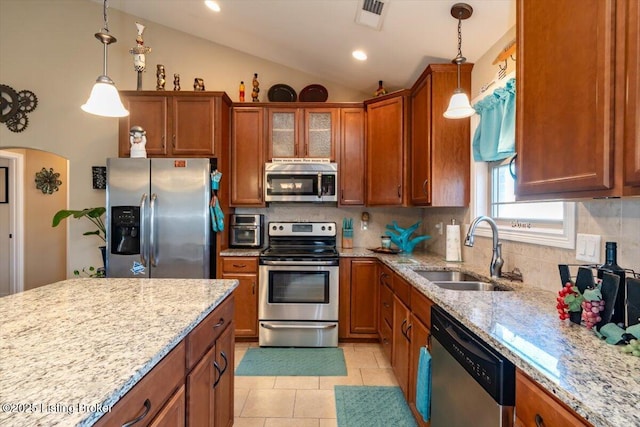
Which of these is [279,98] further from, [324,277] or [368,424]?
[368,424]

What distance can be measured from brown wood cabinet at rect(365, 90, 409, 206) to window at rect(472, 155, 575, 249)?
0.75 metres

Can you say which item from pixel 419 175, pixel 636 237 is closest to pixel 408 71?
pixel 419 175

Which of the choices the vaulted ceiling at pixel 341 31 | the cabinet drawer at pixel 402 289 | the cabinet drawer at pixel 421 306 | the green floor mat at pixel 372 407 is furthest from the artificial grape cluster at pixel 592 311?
the vaulted ceiling at pixel 341 31

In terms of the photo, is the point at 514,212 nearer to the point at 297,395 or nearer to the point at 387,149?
the point at 387,149

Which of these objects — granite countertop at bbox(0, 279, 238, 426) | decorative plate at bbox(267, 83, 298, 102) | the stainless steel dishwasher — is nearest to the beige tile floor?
the stainless steel dishwasher

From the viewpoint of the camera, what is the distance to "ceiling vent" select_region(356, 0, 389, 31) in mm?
2158

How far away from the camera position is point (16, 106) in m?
3.52

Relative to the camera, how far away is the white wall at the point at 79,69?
352cm

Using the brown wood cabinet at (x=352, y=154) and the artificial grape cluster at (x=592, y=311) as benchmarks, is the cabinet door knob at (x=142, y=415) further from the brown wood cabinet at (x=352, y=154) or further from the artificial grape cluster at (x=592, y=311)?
the brown wood cabinet at (x=352, y=154)

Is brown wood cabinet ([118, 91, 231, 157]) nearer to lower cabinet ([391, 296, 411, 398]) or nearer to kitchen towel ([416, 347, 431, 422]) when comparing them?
lower cabinet ([391, 296, 411, 398])

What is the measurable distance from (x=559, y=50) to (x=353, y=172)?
2.31m

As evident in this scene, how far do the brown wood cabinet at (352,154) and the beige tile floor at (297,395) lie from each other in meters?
1.62

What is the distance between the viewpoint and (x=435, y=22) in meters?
2.13

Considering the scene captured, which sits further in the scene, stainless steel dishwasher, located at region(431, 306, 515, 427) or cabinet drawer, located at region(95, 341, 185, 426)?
stainless steel dishwasher, located at region(431, 306, 515, 427)
